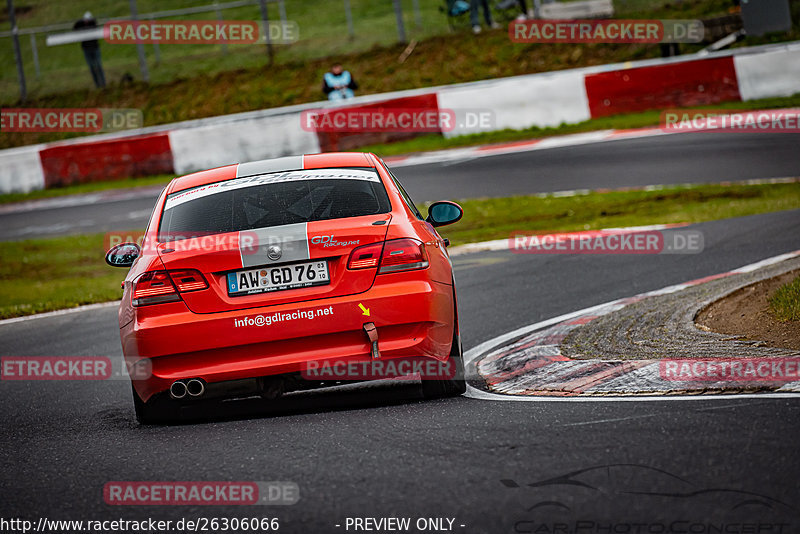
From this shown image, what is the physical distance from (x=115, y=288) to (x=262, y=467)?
9423 mm

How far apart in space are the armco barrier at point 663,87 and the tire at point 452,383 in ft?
53.0

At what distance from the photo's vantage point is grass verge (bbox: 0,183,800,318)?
549 inches

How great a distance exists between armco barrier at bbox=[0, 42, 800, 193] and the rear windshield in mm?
15630

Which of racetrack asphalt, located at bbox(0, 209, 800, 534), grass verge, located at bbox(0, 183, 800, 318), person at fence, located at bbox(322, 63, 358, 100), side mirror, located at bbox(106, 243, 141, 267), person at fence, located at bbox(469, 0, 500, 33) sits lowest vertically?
grass verge, located at bbox(0, 183, 800, 318)

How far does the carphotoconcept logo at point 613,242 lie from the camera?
12047 millimetres

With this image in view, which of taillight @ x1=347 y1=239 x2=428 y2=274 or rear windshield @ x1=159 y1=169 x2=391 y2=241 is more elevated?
rear windshield @ x1=159 y1=169 x2=391 y2=241

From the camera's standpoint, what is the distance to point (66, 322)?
11633 millimetres

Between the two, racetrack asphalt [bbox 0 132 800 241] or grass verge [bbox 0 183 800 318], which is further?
racetrack asphalt [bbox 0 132 800 241]

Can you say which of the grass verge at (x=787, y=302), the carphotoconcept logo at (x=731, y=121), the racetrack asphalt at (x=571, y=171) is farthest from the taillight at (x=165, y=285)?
the carphotoconcept logo at (x=731, y=121)

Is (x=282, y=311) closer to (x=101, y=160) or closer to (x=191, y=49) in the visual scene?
(x=101, y=160)

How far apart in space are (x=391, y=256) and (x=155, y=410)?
62.3 inches

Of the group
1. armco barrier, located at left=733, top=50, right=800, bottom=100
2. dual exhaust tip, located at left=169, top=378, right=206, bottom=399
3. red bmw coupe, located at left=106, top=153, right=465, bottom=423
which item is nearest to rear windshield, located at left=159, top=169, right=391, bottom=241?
red bmw coupe, located at left=106, top=153, right=465, bottom=423

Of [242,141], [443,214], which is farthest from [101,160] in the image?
[443,214]

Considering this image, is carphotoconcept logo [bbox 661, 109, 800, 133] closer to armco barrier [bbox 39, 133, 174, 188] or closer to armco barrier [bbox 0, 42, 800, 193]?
armco barrier [bbox 0, 42, 800, 193]
